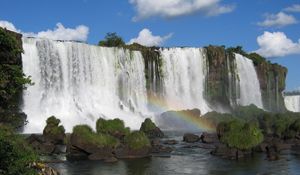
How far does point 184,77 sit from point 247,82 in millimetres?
16179

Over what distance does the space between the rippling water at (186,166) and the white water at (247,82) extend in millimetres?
50542

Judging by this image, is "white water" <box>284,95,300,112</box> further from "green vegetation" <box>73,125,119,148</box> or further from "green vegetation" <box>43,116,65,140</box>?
"green vegetation" <box>73,125,119,148</box>

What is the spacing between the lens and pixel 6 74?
59.8ft

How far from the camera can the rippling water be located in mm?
29109

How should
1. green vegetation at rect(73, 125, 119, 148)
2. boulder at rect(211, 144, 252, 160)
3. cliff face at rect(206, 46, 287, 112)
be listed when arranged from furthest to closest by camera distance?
1. cliff face at rect(206, 46, 287, 112)
2. boulder at rect(211, 144, 252, 160)
3. green vegetation at rect(73, 125, 119, 148)

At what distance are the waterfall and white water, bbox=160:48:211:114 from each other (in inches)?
193

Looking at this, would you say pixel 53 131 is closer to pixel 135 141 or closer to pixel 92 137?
pixel 92 137

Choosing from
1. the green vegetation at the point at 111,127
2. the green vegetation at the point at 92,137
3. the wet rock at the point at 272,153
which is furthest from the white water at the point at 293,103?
the green vegetation at the point at 92,137

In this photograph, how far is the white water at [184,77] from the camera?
7350 cm

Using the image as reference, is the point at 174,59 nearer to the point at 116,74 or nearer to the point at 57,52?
the point at 116,74

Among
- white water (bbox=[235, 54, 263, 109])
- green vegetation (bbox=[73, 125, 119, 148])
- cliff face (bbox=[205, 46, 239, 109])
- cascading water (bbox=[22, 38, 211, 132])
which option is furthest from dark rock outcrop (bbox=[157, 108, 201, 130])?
green vegetation (bbox=[73, 125, 119, 148])

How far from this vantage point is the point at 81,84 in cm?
6156

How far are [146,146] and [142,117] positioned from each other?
28947mm

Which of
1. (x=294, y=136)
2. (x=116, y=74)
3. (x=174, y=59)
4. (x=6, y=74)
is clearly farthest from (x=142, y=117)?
(x=6, y=74)
